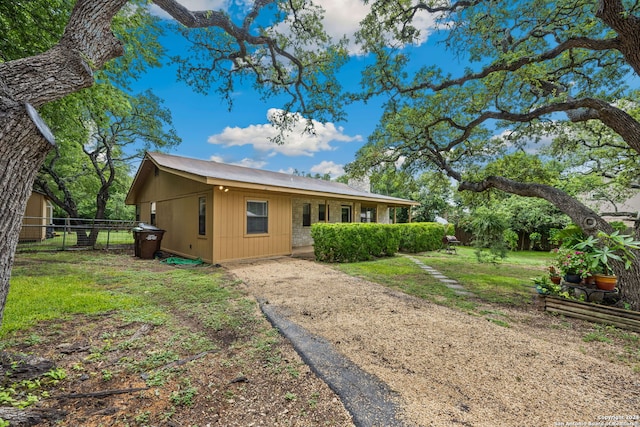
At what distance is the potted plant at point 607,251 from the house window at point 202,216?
29.7 ft

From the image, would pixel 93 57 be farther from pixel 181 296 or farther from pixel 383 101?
pixel 383 101

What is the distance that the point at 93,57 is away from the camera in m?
2.30

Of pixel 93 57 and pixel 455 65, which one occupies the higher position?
pixel 455 65

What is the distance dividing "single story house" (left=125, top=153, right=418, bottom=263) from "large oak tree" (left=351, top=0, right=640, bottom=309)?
480cm

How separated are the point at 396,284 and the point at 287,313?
3.03 meters

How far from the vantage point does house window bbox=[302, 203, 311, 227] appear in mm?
12391

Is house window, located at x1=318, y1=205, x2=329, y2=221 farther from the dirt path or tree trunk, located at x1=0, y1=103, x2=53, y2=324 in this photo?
tree trunk, located at x1=0, y1=103, x2=53, y2=324

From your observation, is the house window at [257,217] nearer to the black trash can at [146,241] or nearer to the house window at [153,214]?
the black trash can at [146,241]

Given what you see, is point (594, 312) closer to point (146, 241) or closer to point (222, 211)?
point (222, 211)

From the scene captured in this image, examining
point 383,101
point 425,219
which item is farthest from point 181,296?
point 425,219

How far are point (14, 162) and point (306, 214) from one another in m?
11.0

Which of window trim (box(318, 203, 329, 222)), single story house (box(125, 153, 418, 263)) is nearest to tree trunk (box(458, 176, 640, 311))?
single story house (box(125, 153, 418, 263))

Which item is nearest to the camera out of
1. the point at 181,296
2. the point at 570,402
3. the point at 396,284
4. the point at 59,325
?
the point at 570,402

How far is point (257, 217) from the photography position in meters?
9.08
